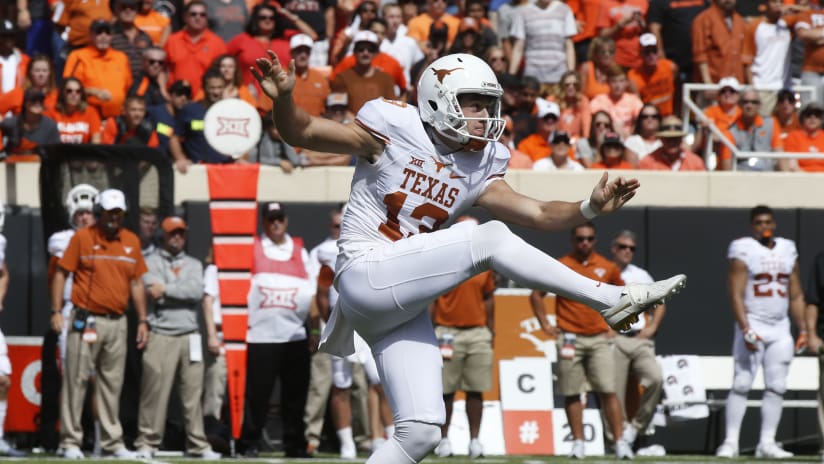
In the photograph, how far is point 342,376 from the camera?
11.4 m

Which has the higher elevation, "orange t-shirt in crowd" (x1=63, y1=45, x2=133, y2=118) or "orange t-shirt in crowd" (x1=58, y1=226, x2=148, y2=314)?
"orange t-shirt in crowd" (x1=63, y1=45, x2=133, y2=118)

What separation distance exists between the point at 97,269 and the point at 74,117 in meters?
2.10

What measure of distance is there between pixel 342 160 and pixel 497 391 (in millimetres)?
2340

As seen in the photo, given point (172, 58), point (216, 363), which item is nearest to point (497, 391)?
point (216, 363)

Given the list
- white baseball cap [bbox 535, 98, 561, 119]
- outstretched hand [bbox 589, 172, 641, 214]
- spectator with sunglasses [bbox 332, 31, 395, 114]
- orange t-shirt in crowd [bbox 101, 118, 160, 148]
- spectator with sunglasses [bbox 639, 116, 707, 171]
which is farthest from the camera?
white baseball cap [bbox 535, 98, 561, 119]

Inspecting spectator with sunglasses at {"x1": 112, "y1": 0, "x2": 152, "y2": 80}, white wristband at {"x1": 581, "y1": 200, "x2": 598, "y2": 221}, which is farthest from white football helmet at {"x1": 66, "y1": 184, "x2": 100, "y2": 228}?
white wristband at {"x1": 581, "y1": 200, "x2": 598, "y2": 221}

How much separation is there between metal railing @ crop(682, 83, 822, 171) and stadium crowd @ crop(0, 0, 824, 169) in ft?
0.12

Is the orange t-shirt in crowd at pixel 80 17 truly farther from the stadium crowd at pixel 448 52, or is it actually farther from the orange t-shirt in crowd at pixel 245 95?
the orange t-shirt in crowd at pixel 245 95

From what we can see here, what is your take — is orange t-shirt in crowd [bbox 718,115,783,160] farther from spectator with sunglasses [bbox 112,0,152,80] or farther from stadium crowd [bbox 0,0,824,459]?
spectator with sunglasses [bbox 112,0,152,80]

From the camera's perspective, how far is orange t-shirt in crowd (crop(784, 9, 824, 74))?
14820mm

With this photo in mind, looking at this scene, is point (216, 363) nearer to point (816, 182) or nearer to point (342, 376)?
point (342, 376)

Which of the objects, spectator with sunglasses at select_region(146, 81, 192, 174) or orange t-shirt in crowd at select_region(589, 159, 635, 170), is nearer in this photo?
spectator with sunglasses at select_region(146, 81, 192, 174)

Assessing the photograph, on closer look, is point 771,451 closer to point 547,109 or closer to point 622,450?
point 622,450

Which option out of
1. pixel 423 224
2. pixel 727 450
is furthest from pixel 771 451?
pixel 423 224
